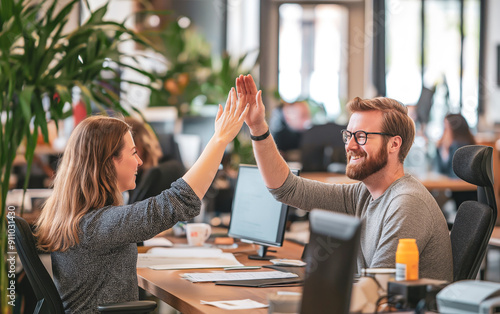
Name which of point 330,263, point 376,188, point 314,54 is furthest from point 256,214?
point 314,54

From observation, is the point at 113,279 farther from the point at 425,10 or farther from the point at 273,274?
the point at 425,10

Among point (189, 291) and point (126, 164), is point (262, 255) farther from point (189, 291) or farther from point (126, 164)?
point (126, 164)

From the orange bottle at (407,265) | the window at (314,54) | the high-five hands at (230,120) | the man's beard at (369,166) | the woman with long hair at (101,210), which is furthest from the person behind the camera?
the window at (314,54)

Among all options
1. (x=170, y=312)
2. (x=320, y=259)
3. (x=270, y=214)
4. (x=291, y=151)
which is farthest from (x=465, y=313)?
(x=291, y=151)

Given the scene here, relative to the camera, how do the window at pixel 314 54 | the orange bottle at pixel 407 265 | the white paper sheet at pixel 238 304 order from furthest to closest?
1. the window at pixel 314 54
2. the white paper sheet at pixel 238 304
3. the orange bottle at pixel 407 265

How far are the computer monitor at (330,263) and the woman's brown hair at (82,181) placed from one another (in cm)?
85

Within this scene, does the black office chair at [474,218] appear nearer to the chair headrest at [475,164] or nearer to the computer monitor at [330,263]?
the chair headrest at [475,164]

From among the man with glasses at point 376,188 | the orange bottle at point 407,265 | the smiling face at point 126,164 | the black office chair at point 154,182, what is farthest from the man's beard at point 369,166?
the black office chair at point 154,182

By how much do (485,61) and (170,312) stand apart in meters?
7.96

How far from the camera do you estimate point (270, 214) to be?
8.95ft

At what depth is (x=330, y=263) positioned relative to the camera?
1411 mm

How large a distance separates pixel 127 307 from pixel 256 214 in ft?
3.03

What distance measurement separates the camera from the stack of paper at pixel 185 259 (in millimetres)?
2549

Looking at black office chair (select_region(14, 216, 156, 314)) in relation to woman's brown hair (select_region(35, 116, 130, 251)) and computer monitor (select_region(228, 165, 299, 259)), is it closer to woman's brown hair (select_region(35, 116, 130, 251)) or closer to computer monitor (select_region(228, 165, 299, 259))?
woman's brown hair (select_region(35, 116, 130, 251))
